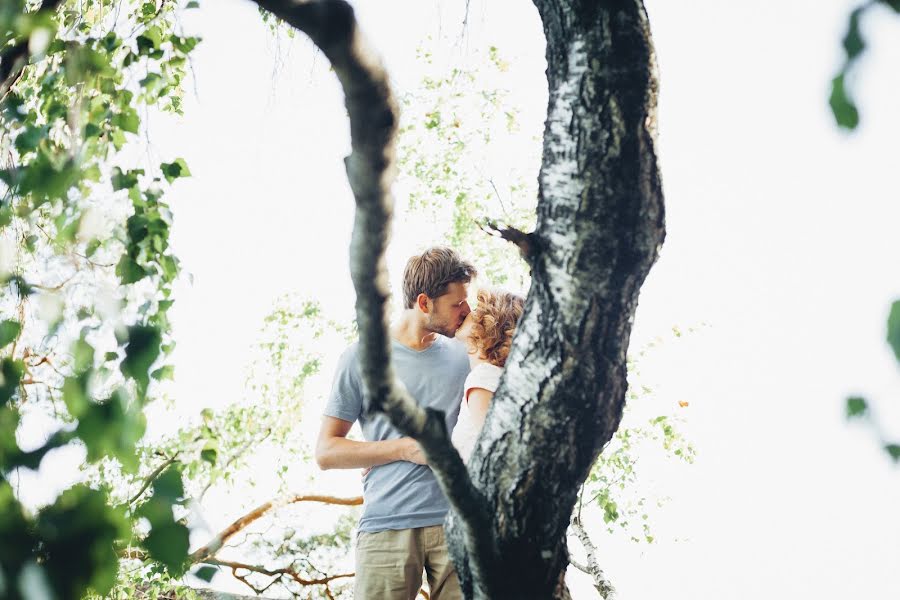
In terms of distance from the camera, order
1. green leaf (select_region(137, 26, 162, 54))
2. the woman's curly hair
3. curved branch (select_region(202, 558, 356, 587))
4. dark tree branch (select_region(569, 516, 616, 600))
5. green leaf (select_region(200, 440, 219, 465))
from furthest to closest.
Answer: curved branch (select_region(202, 558, 356, 587)) → dark tree branch (select_region(569, 516, 616, 600)) → the woman's curly hair → green leaf (select_region(137, 26, 162, 54)) → green leaf (select_region(200, 440, 219, 465))

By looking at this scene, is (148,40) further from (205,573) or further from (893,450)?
(893,450)

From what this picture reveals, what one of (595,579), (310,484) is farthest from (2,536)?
(310,484)

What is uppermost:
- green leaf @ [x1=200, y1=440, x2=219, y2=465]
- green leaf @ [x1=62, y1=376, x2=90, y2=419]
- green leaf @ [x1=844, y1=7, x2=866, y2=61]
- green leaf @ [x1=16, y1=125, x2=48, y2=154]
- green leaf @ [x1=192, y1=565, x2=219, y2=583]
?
green leaf @ [x1=16, y1=125, x2=48, y2=154]

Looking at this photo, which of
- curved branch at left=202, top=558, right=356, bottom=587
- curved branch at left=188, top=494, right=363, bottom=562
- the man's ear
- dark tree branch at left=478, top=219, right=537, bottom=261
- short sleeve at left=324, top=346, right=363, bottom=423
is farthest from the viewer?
curved branch at left=188, top=494, right=363, bottom=562

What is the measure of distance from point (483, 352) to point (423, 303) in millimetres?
428

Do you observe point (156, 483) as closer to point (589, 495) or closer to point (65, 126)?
point (65, 126)

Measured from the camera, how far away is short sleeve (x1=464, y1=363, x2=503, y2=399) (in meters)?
2.09

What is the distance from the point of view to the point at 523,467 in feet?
5.03

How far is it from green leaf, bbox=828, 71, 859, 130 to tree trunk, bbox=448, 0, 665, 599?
2.87ft

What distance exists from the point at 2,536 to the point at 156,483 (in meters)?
0.18

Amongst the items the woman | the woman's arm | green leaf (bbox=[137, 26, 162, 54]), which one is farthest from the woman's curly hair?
green leaf (bbox=[137, 26, 162, 54])

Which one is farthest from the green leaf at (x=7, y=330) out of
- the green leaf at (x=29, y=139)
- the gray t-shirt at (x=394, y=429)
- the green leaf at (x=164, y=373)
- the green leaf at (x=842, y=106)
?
the gray t-shirt at (x=394, y=429)

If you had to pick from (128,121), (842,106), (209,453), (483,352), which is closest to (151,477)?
(209,453)

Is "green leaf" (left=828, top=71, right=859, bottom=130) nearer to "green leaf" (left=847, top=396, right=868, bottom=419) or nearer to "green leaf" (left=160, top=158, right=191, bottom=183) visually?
"green leaf" (left=847, top=396, right=868, bottom=419)
